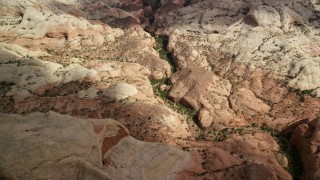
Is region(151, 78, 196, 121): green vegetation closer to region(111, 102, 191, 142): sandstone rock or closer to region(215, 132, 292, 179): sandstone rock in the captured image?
region(111, 102, 191, 142): sandstone rock

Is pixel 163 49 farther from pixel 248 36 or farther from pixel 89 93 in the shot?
pixel 89 93

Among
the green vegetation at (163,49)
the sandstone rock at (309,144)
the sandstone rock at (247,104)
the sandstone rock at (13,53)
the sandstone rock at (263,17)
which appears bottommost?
the sandstone rock at (13,53)

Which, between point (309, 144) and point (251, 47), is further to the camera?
point (251, 47)

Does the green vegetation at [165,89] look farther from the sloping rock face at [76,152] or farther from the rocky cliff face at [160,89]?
the sloping rock face at [76,152]

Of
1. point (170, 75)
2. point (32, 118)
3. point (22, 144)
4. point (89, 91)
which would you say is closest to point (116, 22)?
point (170, 75)

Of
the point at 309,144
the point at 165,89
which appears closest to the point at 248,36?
the point at 165,89

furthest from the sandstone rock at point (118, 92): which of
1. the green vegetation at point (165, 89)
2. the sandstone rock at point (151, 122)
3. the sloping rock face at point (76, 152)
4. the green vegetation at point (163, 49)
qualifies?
the green vegetation at point (163, 49)
